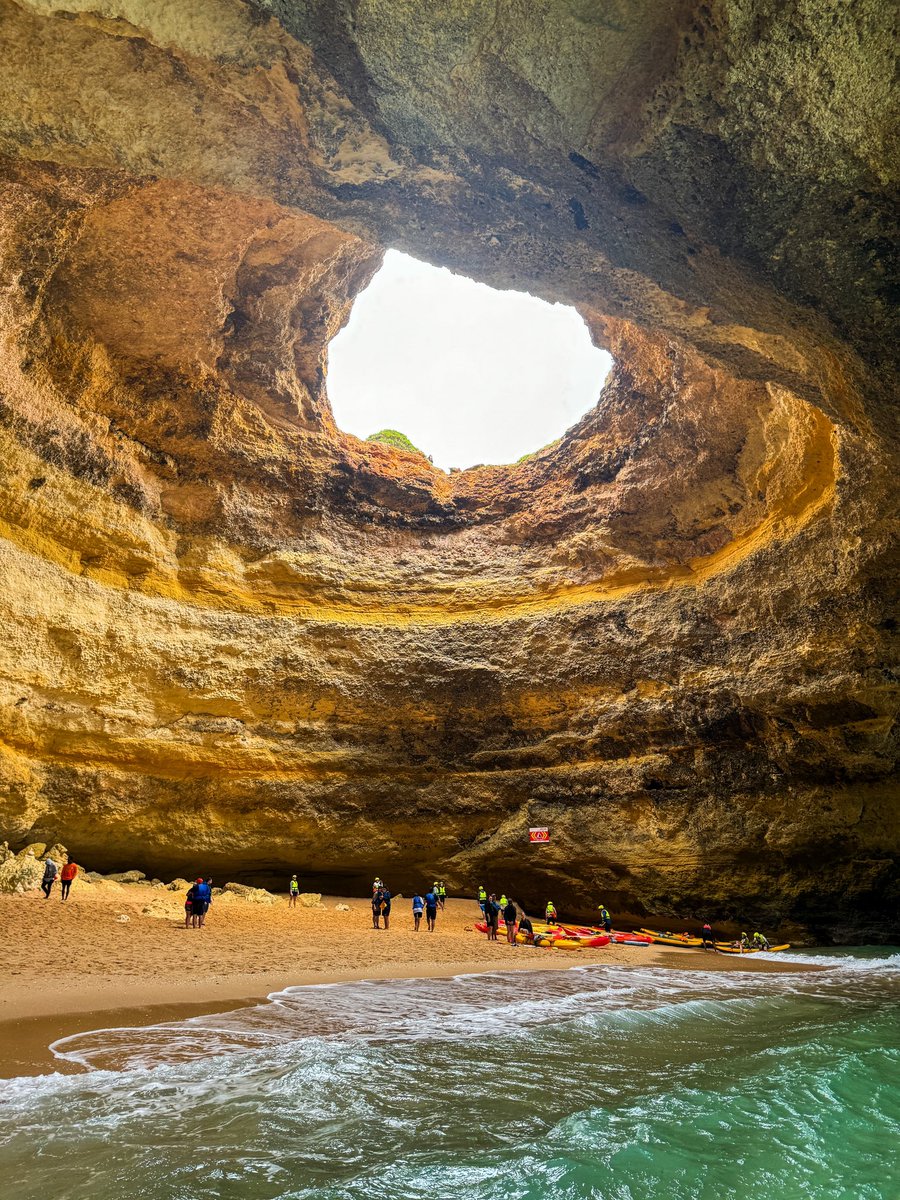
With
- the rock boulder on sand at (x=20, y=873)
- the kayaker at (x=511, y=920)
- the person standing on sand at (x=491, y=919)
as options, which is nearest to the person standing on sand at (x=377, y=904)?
the person standing on sand at (x=491, y=919)

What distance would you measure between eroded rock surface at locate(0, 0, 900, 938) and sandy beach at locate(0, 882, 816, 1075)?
2400 mm

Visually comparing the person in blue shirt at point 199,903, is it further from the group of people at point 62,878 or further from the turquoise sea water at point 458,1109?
the turquoise sea water at point 458,1109

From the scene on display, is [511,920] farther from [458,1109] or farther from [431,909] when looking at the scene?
[458,1109]

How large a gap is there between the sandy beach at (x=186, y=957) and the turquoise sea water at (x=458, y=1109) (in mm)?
724

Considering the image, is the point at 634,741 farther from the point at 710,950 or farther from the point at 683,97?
the point at 683,97

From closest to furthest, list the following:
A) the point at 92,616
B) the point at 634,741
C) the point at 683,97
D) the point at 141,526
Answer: the point at 683,97
the point at 92,616
the point at 141,526
the point at 634,741

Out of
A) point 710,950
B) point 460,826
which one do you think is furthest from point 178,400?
point 710,950

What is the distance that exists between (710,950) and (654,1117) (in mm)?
11140

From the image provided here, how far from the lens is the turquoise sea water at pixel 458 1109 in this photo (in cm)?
339

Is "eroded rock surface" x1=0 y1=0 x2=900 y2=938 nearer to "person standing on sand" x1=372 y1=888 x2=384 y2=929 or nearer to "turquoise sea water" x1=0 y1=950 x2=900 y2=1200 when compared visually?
"person standing on sand" x1=372 y1=888 x2=384 y2=929

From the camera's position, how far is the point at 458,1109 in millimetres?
4305

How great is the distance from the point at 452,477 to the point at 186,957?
1407 cm

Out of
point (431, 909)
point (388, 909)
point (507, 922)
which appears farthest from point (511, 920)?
point (388, 909)

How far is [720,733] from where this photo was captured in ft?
48.9
